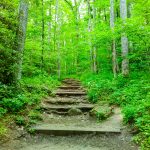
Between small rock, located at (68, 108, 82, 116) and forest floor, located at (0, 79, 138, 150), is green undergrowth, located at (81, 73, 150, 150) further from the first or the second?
small rock, located at (68, 108, 82, 116)

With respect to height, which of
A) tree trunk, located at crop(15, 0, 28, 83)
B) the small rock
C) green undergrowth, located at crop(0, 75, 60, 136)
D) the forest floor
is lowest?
the forest floor

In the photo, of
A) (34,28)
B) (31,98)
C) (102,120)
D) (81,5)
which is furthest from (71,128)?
(81,5)

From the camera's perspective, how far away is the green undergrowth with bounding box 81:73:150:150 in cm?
570

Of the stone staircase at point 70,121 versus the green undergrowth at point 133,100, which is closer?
the green undergrowth at point 133,100

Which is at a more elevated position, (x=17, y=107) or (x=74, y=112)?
(x=17, y=107)

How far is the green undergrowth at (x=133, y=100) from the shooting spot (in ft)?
18.7

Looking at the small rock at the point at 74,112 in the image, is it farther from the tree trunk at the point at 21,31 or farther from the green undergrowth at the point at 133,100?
the tree trunk at the point at 21,31

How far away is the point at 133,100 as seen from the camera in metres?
8.24

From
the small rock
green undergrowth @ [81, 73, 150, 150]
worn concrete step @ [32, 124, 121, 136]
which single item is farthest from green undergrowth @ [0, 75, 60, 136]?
green undergrowth @ [81, 73, 150, 150]

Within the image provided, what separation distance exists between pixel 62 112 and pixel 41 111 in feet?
2.73

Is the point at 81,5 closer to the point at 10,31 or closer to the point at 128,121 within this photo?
the point at 10,31

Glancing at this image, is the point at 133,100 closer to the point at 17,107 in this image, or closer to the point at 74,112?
the point at 74,112

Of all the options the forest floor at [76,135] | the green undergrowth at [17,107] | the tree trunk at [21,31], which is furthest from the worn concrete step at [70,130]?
the tree trunk at [21,31]

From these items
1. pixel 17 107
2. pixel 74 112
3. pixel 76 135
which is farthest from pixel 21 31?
pixel 76 135
